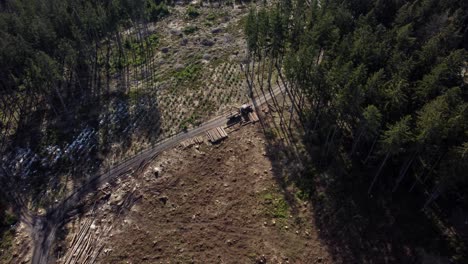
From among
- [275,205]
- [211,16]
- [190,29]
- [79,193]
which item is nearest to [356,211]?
[275,205]

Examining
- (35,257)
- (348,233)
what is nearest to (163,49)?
(35,257)

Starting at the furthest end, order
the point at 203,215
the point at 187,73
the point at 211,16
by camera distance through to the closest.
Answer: the point at 211,16
the point at 187,73
the point at 203,215

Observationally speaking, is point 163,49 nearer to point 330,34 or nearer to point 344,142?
point 330,34

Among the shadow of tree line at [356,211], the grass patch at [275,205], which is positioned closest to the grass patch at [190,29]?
the shadow of tree line at [356,211]

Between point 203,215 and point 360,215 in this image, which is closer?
point 360,215

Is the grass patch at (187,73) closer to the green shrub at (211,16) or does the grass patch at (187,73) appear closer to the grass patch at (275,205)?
the green shrub at (211,16)

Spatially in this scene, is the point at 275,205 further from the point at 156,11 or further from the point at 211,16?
the point at 156,11
